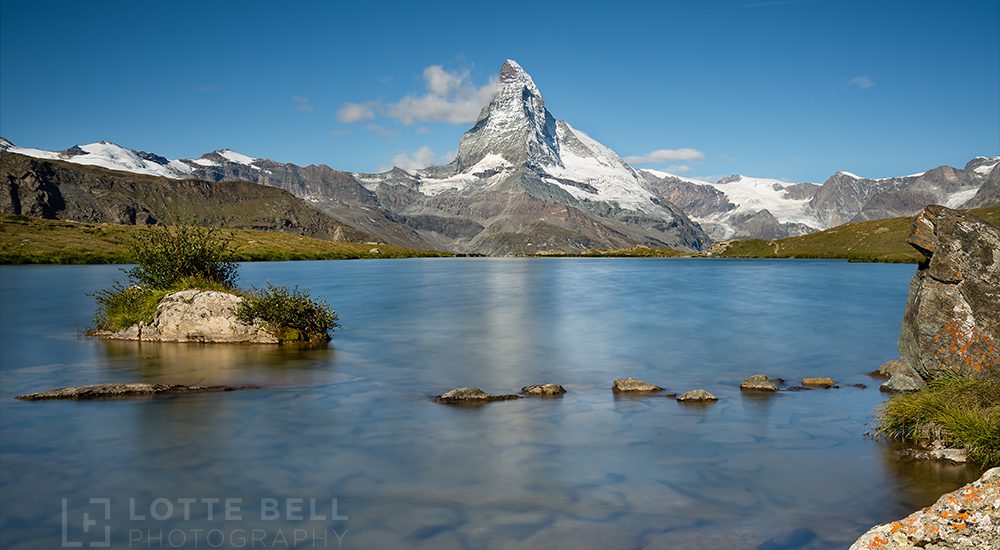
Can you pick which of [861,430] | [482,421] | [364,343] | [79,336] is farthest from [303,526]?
[79,336]

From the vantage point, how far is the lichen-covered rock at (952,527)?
26.0 feet

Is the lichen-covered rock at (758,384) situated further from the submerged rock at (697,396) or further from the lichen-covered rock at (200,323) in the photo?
the lichen-covered rock at (200,323)

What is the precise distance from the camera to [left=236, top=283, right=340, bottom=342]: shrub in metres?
36.3

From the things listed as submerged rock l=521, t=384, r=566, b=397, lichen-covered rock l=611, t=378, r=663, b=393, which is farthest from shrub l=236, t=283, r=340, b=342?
lichen-covered rock l=611, t=378, r=663, b=393

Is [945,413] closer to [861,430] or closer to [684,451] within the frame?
[861,430]

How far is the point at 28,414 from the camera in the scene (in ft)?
70.5

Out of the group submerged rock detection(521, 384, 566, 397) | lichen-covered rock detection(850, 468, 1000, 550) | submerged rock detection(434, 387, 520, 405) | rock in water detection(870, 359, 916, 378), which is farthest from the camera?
rock in water detection(870, 359, 916, 378)

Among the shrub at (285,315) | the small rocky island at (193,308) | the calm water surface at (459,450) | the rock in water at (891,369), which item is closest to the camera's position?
the calm water surface at (459,450)

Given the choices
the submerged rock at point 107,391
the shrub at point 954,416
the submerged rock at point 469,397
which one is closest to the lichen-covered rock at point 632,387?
the submerged rock at point 469,397

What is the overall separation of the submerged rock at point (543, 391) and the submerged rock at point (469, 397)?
0.86 metres

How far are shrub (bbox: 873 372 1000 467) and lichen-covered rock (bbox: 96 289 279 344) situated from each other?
28.4 metres

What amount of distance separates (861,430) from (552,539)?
1187cm

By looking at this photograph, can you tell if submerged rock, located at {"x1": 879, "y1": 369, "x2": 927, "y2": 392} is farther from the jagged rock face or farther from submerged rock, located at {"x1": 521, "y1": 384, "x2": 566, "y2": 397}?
submerged rock, located at {"x1": 521, "y1": 384, "x2": 566, "y2": 397}

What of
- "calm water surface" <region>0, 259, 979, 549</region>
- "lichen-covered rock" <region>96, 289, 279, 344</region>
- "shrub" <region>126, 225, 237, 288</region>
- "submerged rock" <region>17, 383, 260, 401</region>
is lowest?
"calm water surface" <region>0, 259, 979, 549</region>
